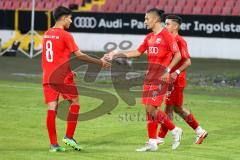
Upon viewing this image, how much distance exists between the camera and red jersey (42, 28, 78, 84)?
12733 mm

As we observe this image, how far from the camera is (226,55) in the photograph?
112 feet

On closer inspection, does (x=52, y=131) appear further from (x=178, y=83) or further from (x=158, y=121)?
(x=178, y=83)

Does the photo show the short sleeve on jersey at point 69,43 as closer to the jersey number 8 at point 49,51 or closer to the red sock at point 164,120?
the jersey number 8 at point 49,51

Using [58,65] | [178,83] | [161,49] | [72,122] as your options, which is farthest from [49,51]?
[178,83]

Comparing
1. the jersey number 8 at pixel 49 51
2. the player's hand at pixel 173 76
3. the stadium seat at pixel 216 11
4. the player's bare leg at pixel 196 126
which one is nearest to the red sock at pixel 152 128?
the player's hand at pixel 173 76

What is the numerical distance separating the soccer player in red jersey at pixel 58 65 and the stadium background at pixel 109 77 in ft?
1.32

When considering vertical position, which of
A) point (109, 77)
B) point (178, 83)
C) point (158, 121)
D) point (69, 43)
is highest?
point (69, 43)

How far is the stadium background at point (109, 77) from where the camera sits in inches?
532

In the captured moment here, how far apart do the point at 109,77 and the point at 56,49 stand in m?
14.5

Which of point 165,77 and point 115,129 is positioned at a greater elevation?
point 165,77

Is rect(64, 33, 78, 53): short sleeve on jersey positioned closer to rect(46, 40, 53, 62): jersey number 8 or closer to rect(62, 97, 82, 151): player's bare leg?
rect(46, 40, 53, 62): jersey number 8

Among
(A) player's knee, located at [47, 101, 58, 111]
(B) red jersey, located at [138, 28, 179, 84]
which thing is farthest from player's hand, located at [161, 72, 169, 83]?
(A) player's knee, located at [47, 101, 58, 111]

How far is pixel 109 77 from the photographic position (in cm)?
2725

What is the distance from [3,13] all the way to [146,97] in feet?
87.2
